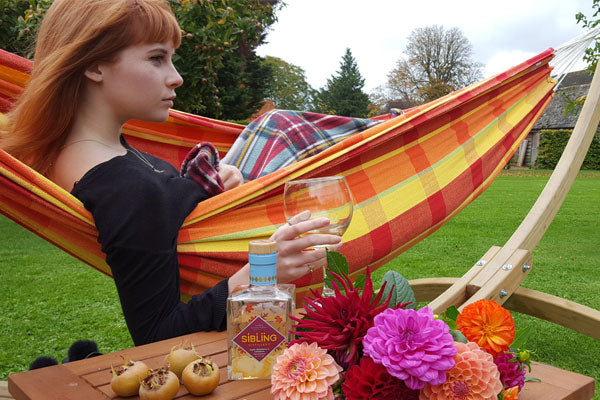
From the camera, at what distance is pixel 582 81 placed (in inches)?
1202

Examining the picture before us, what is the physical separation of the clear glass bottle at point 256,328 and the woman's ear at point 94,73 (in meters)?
0.83

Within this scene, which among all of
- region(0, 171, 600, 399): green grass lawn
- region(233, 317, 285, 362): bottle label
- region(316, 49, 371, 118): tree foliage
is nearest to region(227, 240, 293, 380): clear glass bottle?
region(233, 317, 285, 362): bottle label

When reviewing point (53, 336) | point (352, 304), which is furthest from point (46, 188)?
point (53, 336)

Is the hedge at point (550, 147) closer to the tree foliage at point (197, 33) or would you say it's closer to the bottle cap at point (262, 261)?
the tree foliage at point (197, 33)

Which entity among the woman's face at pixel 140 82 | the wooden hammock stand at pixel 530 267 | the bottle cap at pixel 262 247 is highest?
A: the woman's face at pixel 140 82

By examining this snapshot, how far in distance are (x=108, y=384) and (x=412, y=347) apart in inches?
21.1

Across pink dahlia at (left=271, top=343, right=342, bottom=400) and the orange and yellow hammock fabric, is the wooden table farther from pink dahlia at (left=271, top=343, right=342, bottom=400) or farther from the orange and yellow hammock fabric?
the orange and yellow hammock fabric

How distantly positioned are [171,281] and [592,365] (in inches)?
80.7

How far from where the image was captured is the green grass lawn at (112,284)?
8.67 feet

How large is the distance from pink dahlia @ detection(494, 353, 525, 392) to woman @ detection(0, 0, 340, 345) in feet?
1.36

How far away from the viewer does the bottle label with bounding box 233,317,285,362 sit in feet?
2.90

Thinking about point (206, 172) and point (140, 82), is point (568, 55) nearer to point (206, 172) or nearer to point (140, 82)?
point (206, 172)

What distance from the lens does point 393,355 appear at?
2.06 feet

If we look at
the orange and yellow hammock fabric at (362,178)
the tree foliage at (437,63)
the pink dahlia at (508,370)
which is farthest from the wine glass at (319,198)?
the tree foliage at (437,63)
